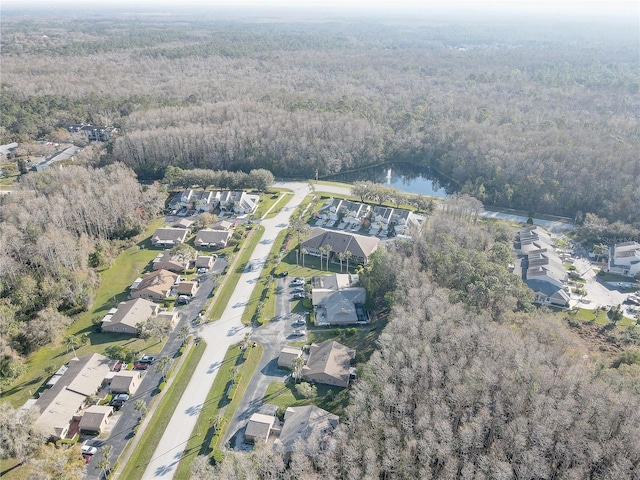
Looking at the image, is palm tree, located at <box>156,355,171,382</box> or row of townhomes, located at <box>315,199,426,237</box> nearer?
palm tree, located at <box>156,355,171,382</box>

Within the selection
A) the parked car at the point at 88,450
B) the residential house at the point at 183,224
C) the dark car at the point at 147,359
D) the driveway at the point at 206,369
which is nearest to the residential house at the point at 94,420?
the parked car at the point at 88,450

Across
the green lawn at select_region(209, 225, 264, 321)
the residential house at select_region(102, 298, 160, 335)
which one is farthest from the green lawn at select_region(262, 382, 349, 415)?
the residential house at select_region(102, 298, 160, 335)

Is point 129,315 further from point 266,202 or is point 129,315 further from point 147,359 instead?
point 266,202

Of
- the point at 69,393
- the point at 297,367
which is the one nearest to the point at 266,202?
the point at 297,367

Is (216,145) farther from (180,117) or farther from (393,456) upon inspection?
(393,456)

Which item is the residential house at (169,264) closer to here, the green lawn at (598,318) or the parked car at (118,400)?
the parked car at (118,400)

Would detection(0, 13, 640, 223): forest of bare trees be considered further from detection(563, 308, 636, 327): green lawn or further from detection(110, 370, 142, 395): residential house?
detection(110, 370, 142, 395): residential house
